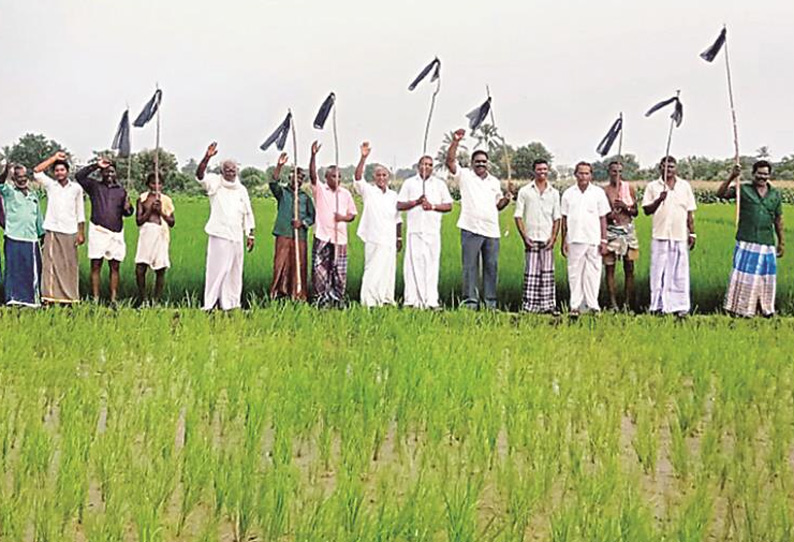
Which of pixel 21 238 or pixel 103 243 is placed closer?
pixel 21 238

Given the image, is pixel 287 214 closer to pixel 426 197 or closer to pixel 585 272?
pixel 426 197

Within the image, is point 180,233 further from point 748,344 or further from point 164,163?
point 164,163

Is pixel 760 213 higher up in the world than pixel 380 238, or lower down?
higher up

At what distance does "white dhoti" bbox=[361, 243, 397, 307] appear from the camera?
9.26 meters

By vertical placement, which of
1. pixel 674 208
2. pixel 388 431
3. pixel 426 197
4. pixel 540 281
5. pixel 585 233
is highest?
pixel 426 197

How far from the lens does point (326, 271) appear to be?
9.41 m

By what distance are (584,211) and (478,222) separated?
3.08 ft

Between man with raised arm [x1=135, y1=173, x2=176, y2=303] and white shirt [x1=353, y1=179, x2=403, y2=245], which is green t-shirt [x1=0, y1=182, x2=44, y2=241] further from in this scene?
white shirt [x1=353, y1=179, x2=403, y2=245]

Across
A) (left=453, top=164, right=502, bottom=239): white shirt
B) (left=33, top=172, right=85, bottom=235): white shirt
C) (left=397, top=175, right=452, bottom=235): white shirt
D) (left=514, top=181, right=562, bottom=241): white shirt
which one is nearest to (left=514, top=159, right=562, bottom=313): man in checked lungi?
(left=514, top=181, right=562, bottom=241): white shirt

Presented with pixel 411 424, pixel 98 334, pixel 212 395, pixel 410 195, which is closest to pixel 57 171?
pixel 98 334

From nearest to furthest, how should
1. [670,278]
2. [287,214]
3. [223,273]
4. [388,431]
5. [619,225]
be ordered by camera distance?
[388,431] → [223,273] → [670,278] → [619,225] → [287,214]

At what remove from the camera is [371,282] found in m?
9.27

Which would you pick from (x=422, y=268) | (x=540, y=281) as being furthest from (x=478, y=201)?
(x=540, y=281)

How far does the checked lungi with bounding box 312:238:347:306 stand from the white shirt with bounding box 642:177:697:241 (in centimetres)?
282
